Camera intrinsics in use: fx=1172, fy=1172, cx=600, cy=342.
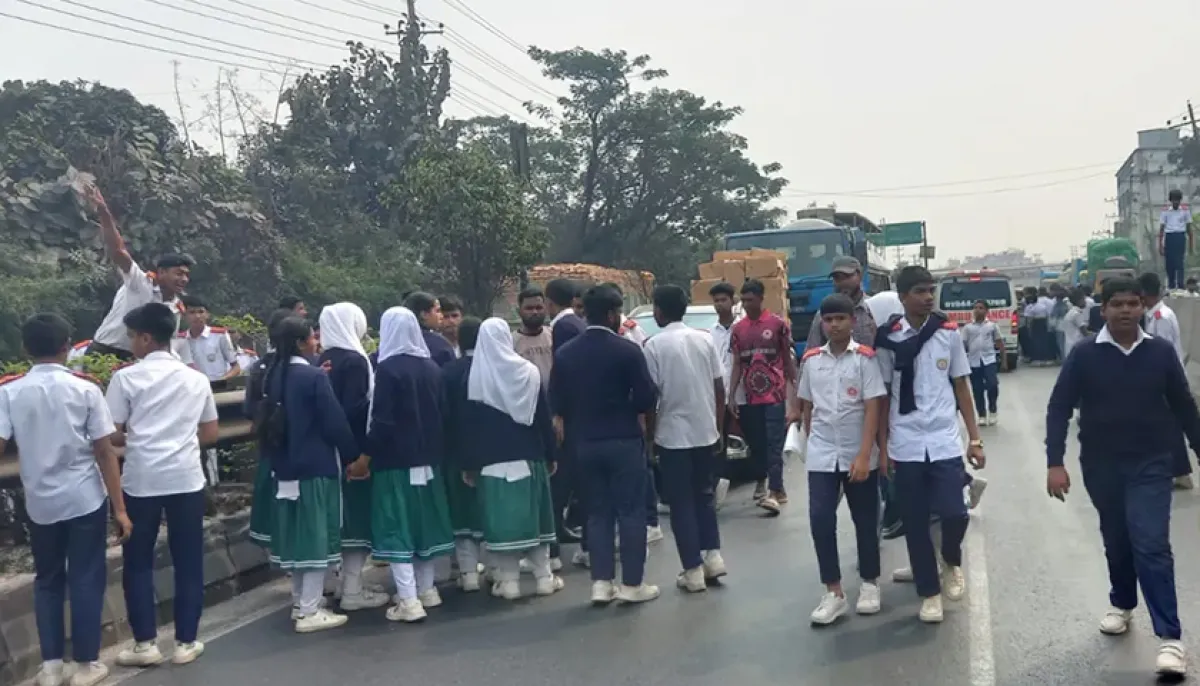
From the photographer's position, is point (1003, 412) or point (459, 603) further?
point (1003, 412)

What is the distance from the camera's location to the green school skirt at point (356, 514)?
712cm

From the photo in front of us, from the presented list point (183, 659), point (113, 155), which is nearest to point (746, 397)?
point (183, 659)

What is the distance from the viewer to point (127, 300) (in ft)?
25.8

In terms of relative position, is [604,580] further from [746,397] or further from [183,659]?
[746,397]

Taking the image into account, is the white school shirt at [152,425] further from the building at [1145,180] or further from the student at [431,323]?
the building at [1145,180]

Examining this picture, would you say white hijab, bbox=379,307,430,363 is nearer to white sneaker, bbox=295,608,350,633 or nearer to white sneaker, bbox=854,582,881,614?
white sneaker, bbox=295,608,350,633

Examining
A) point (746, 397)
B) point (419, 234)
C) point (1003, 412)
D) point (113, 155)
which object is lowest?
point (1003, 412)

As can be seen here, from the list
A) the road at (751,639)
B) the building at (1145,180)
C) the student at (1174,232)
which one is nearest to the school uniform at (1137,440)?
the road at (751,639)

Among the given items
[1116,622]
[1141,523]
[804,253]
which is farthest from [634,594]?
[804,253]

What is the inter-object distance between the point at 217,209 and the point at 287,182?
512cm

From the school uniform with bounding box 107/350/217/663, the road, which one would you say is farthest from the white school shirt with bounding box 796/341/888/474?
the school uniform with bounding box 107/350/217/663

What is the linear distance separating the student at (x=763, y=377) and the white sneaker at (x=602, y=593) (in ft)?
9.10

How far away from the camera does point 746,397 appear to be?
9641 mm

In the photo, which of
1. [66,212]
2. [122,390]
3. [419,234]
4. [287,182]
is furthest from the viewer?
[287,182]
